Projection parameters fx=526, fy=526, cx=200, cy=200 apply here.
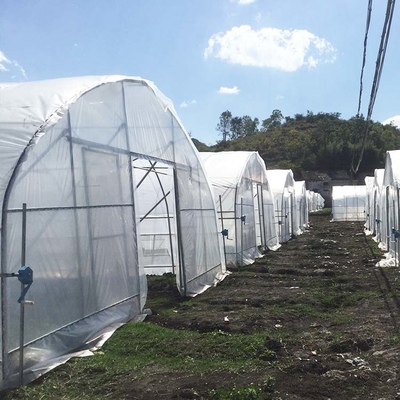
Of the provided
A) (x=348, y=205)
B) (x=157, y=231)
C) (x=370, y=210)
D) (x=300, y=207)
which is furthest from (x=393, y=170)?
(x=348, y=205)

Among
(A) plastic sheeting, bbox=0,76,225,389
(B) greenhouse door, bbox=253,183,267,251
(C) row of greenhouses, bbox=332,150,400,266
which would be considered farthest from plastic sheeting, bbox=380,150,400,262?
(A) plastic sheeting, bbox=0,76,225,389

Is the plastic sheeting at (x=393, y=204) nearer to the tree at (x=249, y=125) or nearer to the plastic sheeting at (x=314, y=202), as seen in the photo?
the plastic sheeting at (x=314, y=202)

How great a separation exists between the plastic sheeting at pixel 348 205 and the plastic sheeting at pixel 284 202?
14431 millimetres

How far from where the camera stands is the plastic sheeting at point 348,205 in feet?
148

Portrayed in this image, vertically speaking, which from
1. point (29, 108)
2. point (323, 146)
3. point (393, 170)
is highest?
point (323, 146)

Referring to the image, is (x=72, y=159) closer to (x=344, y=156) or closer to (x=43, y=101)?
(x=43, y=101)

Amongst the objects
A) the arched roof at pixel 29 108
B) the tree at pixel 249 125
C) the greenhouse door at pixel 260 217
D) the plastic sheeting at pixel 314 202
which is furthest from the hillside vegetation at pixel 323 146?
the arched roof at pixel 29 108

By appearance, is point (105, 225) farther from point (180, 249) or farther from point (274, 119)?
point (274, 119)

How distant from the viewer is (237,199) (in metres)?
17.0

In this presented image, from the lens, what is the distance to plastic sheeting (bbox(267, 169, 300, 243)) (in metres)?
27.2

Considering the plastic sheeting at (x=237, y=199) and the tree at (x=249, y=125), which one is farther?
the tree at (x=249, y=125)

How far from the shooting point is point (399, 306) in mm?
9969

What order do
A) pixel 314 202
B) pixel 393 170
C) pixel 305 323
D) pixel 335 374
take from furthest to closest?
pixel 314 202, pixel 393 170, pixel 305 323, pixel 335 374

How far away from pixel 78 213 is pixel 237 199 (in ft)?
30.9
